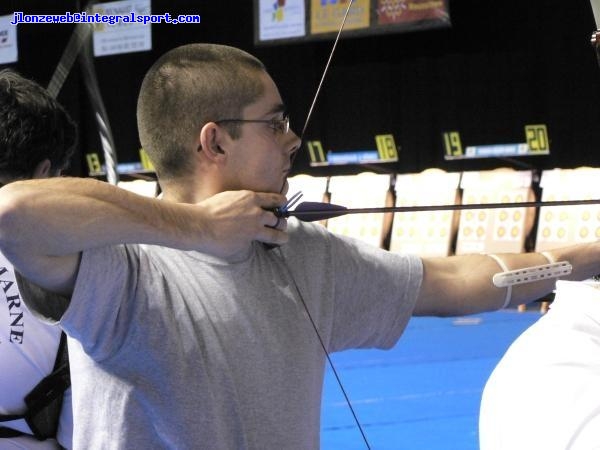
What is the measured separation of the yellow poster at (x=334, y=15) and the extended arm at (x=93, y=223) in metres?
7.24

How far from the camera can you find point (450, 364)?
5.32 meters

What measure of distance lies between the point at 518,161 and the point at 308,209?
23.0 ft

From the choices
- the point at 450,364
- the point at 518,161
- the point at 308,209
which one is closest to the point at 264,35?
the point at 518,161

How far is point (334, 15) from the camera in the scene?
8.59 m

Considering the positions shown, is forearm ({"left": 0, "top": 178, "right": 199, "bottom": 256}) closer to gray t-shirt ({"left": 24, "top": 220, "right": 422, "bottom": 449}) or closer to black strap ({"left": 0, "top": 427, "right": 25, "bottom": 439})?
gray t-shirt ({"left": 24, "top": 220, "right": 422, "bottom": 449})

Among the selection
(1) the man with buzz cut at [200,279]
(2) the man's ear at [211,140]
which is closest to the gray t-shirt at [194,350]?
(1) the man with buzz cut at [200,279]

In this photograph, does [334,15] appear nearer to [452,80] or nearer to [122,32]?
[452,80]

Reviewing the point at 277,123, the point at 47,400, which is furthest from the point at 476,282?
the point at 47,400

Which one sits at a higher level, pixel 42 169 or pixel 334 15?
pixel 334 15

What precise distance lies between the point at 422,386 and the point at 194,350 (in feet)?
12.0

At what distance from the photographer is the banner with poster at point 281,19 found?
8781 mm

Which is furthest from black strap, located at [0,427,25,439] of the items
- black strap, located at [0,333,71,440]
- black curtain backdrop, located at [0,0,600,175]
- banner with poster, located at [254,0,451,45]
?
banner with poster, located at [254,0,451,45]

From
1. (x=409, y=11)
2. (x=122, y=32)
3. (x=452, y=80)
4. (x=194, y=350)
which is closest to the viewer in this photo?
(x=194, y=350)

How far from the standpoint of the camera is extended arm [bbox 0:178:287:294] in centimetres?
120
